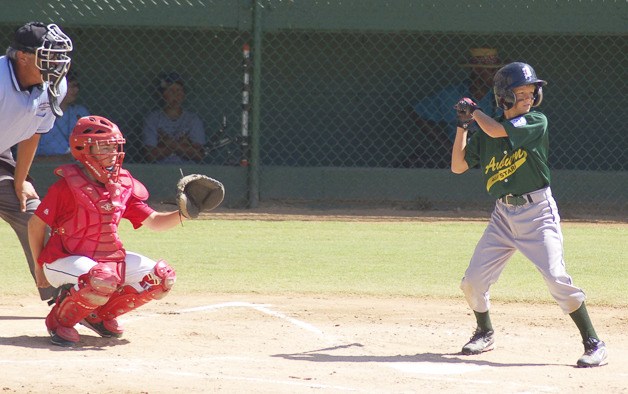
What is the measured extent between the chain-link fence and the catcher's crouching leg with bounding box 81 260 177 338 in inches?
245

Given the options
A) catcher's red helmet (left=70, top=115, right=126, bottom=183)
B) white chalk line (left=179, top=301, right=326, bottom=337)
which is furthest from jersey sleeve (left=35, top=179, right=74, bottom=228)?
white chalk line (left=179, top=301, right=326, bottom=337)

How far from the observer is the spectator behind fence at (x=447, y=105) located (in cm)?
→ 1056

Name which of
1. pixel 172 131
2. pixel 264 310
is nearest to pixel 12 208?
pixel 264 310

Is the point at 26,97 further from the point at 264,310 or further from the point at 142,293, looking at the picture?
the point at 264,310

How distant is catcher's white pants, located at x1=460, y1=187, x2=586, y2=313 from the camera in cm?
471

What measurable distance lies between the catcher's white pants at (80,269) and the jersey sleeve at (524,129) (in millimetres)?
1806

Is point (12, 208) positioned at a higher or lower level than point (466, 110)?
lower

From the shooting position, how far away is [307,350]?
16.4 feet

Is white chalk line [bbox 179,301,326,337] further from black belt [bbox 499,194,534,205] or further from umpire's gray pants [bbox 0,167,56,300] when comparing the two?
black belt [bbox 499,194,534,205]

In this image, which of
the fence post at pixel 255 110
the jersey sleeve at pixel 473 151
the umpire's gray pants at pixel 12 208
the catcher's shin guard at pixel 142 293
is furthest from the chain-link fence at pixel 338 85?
the catcher's shin guard at pixel 142 293

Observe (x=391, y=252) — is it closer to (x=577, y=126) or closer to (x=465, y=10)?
(x=465, y=10)

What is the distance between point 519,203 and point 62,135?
6533 mm

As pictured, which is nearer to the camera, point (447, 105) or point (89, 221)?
point (89, 221)

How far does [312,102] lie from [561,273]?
23.5 feet
